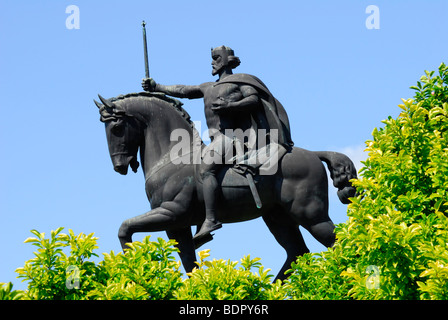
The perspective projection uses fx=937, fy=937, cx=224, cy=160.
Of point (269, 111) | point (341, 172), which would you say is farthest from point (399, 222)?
point (269, 111)

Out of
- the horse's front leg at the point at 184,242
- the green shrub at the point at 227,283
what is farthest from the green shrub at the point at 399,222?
the horse's front leg at the point at 184,242

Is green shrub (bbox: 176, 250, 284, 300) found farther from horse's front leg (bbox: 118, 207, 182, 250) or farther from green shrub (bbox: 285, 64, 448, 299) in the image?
horse's front leg (bbox: 118, 207, 182, 250)

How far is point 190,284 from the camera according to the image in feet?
38.5

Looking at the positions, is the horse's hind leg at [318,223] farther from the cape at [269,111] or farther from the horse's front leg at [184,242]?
the horse's front leg at [184,242]

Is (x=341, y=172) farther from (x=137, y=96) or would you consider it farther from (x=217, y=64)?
(x=137, y=96)

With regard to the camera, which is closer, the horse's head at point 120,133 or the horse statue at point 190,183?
the horse statue at point 190,183

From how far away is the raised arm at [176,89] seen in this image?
1642 cm

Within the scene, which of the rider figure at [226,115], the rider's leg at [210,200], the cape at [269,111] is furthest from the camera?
the cape at [269,111]

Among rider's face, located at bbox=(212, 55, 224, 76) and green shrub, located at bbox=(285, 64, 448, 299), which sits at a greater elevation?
rider's face, located at bbox=(212, 55, 224, 76)

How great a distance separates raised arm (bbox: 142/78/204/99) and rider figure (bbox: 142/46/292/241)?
0.19 metres

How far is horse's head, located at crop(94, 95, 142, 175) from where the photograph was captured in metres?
16.0

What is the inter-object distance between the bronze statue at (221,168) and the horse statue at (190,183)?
0.6 inches

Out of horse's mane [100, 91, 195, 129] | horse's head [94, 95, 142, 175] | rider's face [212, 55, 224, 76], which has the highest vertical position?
rider's face [212, 55, 224, 76]

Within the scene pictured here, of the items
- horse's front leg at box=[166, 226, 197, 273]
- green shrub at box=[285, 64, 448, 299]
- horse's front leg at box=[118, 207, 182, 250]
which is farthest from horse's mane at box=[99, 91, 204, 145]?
green shrub at box=[285, 64, 448, 299]
